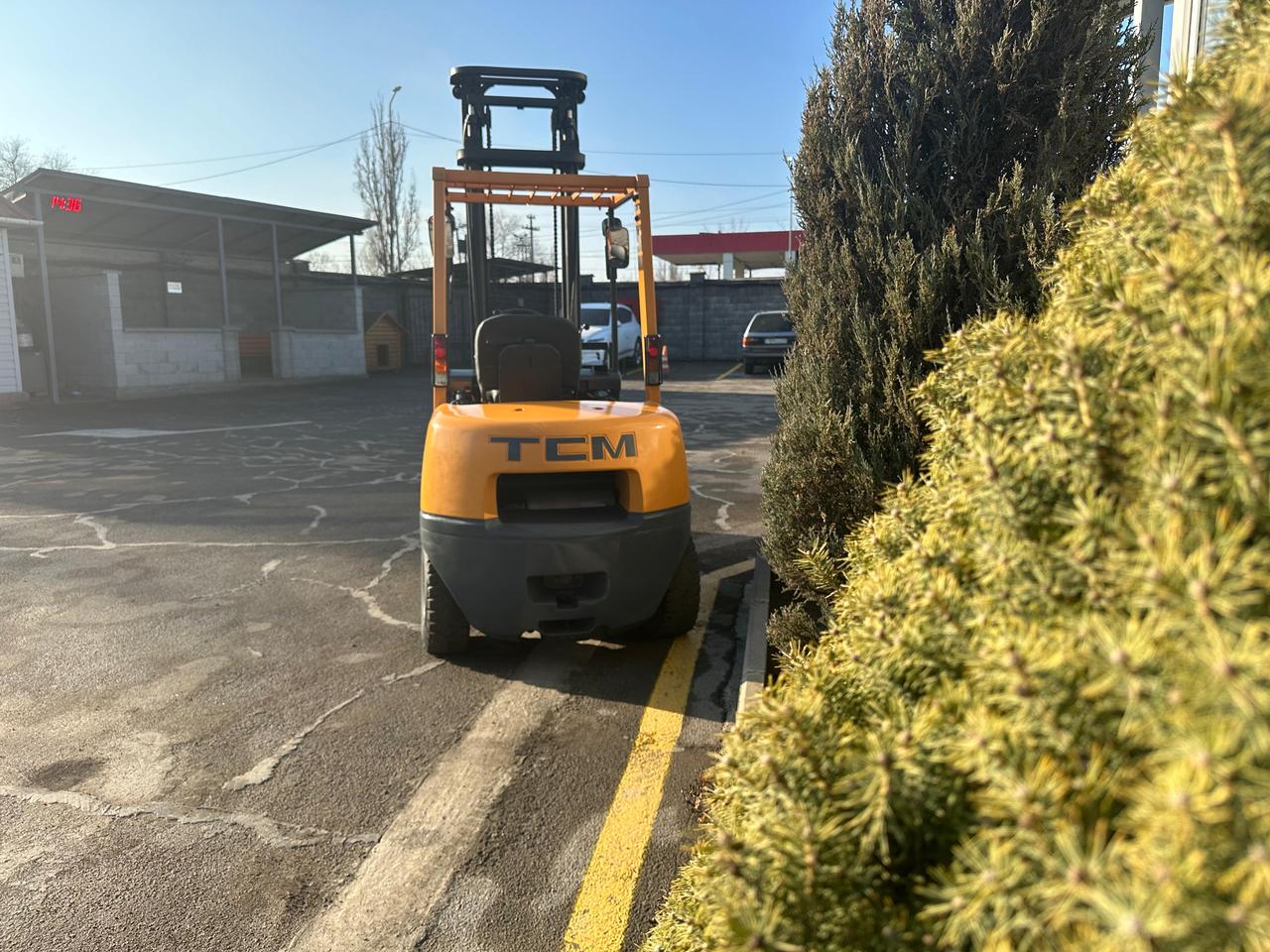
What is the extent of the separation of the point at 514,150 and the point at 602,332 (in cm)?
1635

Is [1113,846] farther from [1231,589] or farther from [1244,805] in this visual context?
[1231,589]

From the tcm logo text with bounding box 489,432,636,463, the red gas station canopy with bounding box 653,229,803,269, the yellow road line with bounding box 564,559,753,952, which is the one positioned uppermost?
the red gas station canopy with bounding box 653,229,803,269

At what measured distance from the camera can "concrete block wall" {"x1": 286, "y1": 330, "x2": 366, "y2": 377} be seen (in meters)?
24.6

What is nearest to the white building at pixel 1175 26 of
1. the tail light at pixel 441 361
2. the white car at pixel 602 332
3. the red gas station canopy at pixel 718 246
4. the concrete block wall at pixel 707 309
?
the tail light at pixel 441 361

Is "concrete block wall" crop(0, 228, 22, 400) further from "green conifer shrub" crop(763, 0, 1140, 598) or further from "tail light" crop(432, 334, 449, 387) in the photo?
"green conifer shrub" crop(763, 0, 1140, 598)

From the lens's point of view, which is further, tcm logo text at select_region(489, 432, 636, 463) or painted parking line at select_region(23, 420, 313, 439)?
painted parking line at select_region(23, 420, 313, 439)

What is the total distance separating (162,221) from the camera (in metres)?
24.1

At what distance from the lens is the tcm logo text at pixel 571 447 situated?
14.0ft

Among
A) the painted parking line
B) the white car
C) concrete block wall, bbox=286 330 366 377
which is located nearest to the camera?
the painted parking line

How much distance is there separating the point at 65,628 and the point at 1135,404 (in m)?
5.77

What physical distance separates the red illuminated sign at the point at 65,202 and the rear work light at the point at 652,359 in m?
20.8

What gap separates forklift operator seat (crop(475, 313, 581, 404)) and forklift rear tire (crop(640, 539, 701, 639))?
1.36 metres

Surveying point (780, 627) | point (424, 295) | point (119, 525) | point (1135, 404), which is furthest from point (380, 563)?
point (424, 295)

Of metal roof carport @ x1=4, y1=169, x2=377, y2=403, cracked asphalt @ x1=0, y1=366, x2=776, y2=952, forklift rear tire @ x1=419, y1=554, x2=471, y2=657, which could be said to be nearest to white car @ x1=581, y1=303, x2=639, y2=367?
metal roof carport @ x1=4, y1=169, x2=377, y2=403
